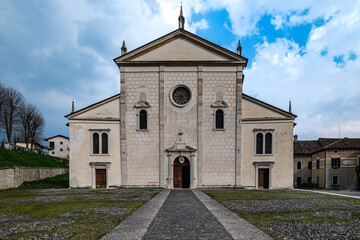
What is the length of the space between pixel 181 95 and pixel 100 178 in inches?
405

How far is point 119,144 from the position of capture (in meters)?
22.1

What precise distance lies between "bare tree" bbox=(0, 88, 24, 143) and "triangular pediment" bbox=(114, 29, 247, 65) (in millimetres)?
28341

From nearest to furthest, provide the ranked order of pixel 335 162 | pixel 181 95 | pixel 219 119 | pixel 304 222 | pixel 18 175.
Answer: pixel 304 222, pixel 219 119, pixel 181 95, pixel 18 175, pixel 335 162

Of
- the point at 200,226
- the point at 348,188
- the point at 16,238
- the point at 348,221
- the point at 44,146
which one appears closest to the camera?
the point at 16,238

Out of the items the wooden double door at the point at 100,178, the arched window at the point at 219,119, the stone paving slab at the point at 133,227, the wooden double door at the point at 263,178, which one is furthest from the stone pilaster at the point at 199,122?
the stone paving slab at the point at 133,227

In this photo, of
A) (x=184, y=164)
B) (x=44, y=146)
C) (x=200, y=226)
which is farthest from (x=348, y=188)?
(x=44, y=146)

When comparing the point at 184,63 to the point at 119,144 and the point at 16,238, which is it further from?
the point at 16,238

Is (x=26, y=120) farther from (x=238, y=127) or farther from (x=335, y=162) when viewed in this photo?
(x=335, y=162)

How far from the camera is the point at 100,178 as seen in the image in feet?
72.3

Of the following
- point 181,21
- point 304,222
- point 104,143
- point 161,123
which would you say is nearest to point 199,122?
point 161,123

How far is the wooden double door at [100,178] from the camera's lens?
72.3ft

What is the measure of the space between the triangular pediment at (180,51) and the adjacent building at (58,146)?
51285mm

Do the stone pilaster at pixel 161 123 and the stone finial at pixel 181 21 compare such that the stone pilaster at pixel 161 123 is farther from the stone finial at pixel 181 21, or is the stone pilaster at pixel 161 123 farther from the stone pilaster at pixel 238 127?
the stone pilaster at pixel 238 127

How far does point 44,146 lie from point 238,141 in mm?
59907
